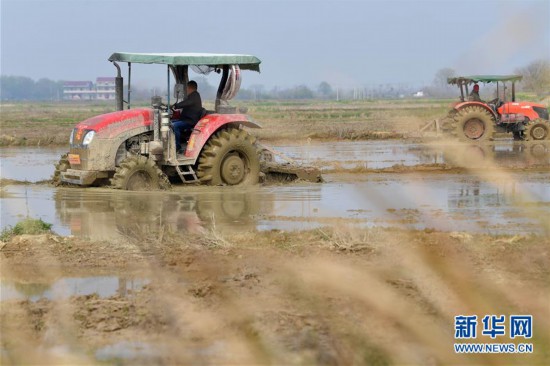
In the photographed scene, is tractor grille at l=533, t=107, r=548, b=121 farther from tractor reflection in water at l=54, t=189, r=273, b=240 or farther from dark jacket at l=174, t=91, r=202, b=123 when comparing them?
tractor reflection in water at l=54, t=189, r=273, b=240

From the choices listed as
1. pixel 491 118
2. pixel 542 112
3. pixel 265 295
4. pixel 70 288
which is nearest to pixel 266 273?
pixel 265 295

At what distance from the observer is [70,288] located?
23.6 feet

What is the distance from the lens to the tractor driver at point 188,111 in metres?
13.6

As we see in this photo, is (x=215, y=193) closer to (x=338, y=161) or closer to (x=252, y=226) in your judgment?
(x=252, y=226)

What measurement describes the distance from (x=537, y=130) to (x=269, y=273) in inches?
783

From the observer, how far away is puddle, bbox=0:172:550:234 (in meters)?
10.0

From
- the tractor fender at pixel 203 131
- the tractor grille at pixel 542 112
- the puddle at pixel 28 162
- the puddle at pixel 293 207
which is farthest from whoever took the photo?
the tractor grille at pixel 542 112

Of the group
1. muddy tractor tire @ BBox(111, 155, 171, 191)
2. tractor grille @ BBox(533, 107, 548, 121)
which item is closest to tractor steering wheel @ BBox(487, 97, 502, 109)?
tractor grille @ BBox(533, 107, 548, 121)

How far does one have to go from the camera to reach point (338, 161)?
19.3 m

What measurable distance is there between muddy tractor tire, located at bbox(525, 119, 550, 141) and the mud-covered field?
12353 millimetres

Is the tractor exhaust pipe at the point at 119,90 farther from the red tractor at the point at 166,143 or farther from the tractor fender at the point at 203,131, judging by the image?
the tractor fender at the point at 203,131

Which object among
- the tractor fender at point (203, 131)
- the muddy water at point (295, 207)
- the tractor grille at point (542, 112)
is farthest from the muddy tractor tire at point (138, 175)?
the tractor grille at point (542, 112)

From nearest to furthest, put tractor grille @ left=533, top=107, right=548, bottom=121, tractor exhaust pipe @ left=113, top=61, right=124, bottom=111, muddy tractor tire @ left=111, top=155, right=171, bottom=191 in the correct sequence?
muddy tractor tire @ left=111, top=155, right=171, bottom=191, tractor exhaust pipe @ left=113, top=61, right=124, bottom=111, tractor grille @ left=533, top=107, right=548, bottom=121

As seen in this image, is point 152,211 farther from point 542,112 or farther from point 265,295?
point 542,112
